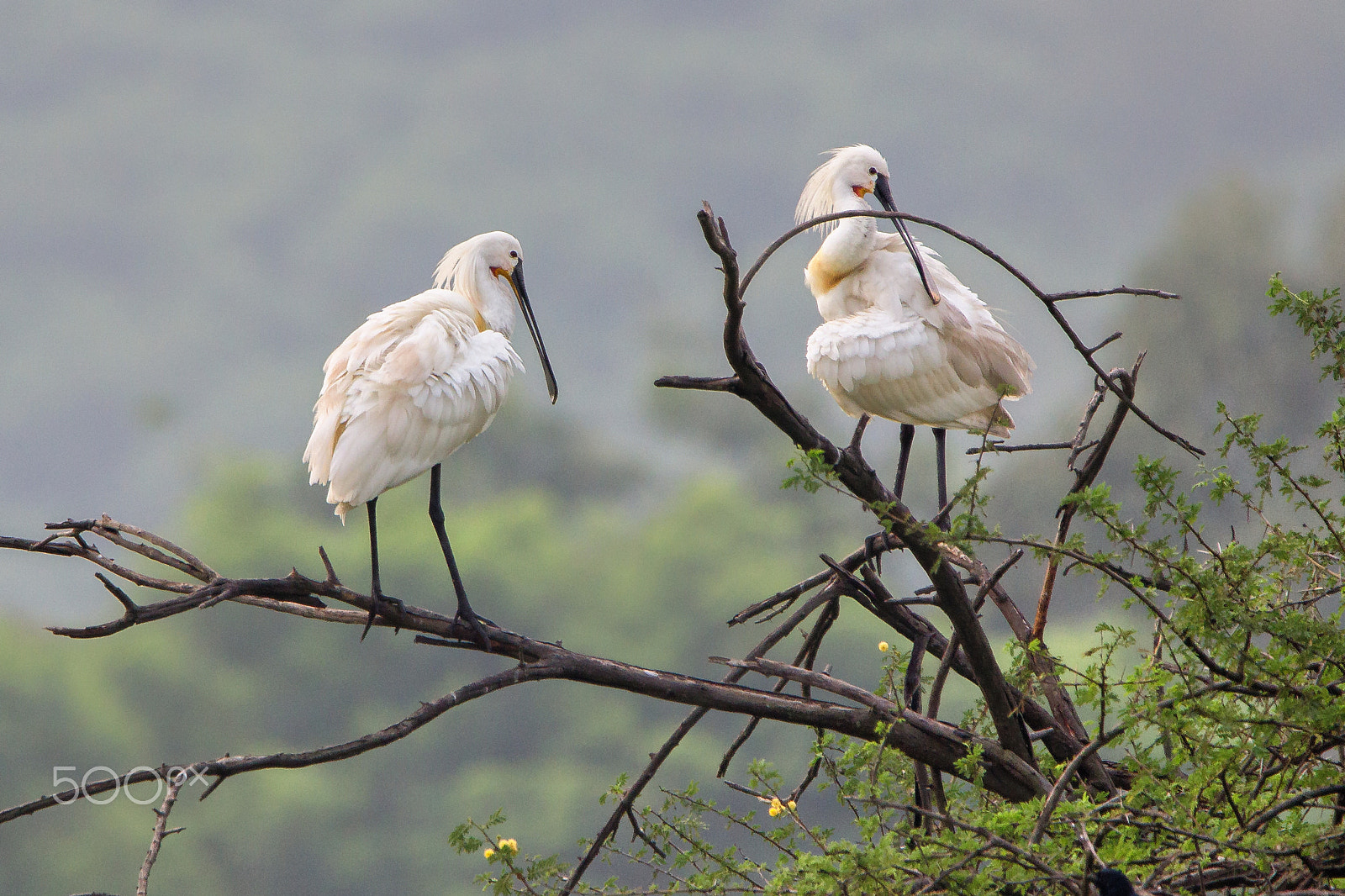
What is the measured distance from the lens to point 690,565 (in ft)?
82.0

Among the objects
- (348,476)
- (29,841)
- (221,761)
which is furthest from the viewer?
(29,841)

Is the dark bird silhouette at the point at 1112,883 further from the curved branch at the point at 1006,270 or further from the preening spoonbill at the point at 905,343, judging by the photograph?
the preening spoonbill at the point at 905,343

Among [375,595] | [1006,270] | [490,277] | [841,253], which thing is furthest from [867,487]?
[490,277]

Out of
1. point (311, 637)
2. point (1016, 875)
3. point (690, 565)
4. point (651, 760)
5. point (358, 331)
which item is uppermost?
point (690, 565)

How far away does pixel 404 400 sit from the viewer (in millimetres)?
3082

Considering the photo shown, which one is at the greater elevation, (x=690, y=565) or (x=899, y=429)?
(x=690, y=565)

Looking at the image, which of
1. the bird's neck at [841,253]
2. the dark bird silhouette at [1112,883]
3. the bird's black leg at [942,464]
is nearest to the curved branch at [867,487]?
the dark bird silhouette at [1112,883]

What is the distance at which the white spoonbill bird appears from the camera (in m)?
3.00

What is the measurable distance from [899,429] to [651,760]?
1.47 m

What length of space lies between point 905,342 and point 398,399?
129 cm

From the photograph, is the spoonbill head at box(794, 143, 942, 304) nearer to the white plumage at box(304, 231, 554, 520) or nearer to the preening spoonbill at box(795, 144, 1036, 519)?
the preening spoonbill at box(795, 144, 1036, 519)

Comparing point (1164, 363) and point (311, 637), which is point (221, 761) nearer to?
point (1164, 363)

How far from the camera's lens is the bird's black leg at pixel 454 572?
2516 mm

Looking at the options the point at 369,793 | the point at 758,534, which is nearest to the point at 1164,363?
the point at 758,534
